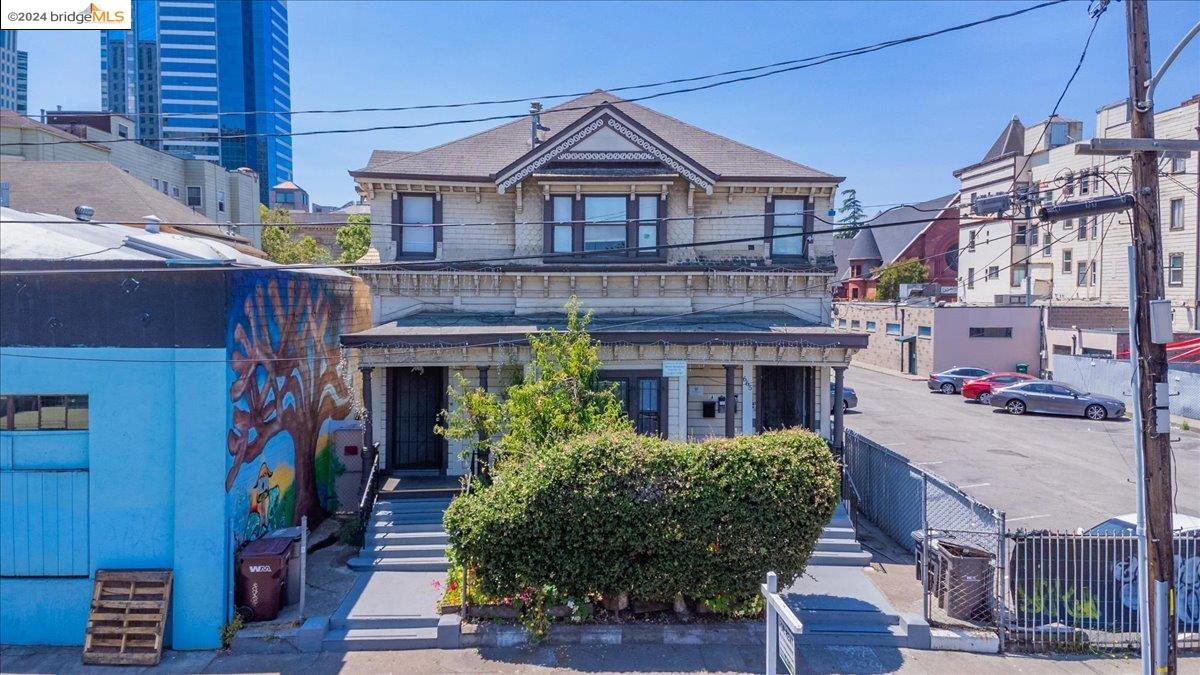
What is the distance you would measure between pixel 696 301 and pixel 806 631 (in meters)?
8.66

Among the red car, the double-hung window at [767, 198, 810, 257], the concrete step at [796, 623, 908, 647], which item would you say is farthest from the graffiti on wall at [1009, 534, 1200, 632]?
the red car

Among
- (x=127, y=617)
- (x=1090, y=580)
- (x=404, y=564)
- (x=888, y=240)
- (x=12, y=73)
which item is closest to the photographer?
(x=127, y=617)

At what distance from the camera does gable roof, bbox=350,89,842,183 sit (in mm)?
17016

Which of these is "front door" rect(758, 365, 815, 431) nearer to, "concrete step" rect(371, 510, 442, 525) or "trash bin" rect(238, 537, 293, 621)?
"concrete step" rect(371, 510, 442, 525)

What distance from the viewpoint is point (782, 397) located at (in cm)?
1723

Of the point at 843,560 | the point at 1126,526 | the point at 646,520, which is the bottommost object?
the point at 843,560

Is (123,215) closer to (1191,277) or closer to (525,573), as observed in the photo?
(525,573)

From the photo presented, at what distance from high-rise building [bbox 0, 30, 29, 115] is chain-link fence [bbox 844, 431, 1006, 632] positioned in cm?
15613

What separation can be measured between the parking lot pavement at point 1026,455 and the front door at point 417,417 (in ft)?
42.1

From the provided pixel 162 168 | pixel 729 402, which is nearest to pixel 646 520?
pixel 729 402

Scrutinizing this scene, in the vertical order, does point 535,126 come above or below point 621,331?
above

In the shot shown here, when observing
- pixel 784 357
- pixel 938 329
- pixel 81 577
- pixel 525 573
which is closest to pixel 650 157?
pixel 784 357

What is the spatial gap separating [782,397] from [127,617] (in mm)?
13613

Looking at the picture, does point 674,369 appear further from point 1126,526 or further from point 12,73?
point 12,73
